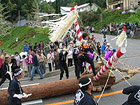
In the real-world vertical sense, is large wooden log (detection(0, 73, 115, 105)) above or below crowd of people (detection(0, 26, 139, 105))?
below

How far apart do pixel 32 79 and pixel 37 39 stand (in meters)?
20.7

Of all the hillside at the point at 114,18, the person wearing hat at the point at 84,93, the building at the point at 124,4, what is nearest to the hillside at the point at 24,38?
the hillside at the point at 114,18

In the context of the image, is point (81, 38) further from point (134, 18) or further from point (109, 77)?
point (134, 18)

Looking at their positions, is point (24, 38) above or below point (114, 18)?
below

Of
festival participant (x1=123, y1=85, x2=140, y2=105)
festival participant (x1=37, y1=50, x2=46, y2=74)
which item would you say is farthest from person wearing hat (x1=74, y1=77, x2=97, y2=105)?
festival participant (x1=37, y1=50, x2=46, y2=74)

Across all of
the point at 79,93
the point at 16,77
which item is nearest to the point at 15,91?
the point at 16,77

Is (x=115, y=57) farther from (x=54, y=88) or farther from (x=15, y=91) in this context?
(x=15, y=91)

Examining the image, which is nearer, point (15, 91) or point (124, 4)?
point (15, 91)

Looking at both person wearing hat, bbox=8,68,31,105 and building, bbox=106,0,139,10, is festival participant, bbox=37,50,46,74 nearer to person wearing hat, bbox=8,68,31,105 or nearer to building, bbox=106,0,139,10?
person wearing hat, bbox=8,68,31,105

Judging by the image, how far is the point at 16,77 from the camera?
5.01m

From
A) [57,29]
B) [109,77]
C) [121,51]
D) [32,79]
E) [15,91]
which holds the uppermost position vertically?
[57,29]

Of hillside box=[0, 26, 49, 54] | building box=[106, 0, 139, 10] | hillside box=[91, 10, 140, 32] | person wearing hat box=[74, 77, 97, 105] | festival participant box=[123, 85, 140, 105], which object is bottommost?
hillside box=[0, 26, 49, 54]

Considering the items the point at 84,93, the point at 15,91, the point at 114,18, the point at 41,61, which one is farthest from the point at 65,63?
the point at 114,18

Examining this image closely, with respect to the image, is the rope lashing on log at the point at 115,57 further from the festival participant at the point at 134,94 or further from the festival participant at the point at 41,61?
the festival participant at the point at 41,61
